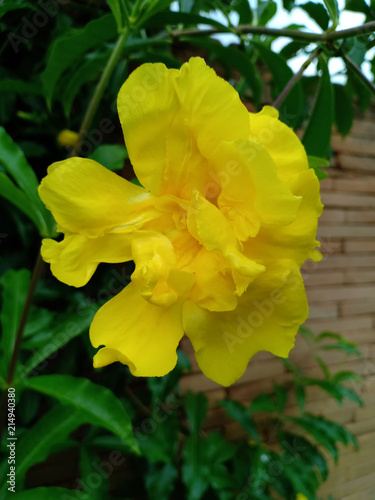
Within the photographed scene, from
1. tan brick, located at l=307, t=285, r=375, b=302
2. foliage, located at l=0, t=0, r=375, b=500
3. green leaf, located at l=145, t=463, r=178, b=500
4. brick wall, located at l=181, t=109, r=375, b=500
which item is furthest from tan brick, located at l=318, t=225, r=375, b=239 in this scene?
green leaf, located at l=145, t=463, r=178, b=500

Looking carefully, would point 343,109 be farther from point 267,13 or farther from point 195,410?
point 195,410

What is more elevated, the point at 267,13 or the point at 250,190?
the point at 267,13

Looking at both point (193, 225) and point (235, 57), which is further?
point (235, 57)

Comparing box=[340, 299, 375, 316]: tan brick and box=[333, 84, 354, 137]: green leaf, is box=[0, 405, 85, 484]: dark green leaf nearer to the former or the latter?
box=[333, 84, 354, 137]: green leaf

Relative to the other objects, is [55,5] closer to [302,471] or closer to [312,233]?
[312,233]

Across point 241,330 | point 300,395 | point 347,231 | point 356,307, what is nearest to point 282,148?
point 241,330

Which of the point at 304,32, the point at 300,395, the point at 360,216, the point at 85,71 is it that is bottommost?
the point at 300,395

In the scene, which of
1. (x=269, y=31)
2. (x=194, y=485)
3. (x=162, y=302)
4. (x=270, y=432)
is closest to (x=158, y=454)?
(x=194, y=485)
